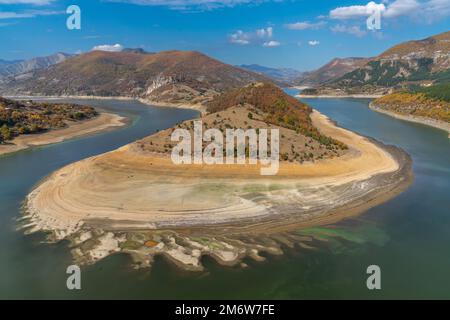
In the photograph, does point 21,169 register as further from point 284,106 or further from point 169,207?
point 284,106

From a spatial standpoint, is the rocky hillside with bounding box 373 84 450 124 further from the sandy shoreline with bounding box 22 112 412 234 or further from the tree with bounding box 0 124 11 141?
the tree with bounding box 0 124 11 141

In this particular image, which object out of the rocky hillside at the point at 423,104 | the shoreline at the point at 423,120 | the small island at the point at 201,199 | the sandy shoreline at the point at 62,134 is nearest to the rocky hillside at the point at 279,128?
the small island at the point at 201,199

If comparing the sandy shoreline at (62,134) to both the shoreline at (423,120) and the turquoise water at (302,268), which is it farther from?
the shoreline at (423,120)

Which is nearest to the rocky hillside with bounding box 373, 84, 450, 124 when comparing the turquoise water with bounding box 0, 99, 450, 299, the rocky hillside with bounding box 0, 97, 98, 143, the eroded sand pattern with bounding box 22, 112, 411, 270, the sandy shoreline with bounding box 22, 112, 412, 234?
the sandy shoreline with bounding box 22, 112, 412, 234

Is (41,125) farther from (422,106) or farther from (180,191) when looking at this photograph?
(422,106)

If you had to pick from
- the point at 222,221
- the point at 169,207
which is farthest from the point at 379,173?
the point at 169,207

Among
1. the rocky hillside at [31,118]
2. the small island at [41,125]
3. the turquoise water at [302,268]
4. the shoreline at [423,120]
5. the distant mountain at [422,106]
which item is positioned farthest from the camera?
the distant mountain at [422,106]

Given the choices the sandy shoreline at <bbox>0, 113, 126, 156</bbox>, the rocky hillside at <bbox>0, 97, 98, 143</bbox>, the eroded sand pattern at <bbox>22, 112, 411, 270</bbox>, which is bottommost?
the eroded sand pattern at <bbox>22, 112, 411, 270</bbox>

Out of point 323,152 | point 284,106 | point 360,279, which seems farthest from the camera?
point 284,106

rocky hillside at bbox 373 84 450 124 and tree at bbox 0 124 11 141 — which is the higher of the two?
rocky hillside at bbox 373 84 450 124
